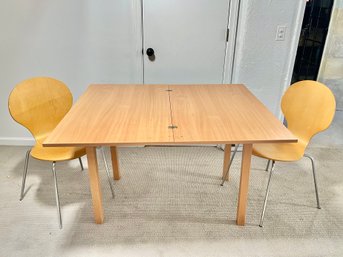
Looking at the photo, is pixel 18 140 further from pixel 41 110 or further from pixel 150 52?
pixel 150 52

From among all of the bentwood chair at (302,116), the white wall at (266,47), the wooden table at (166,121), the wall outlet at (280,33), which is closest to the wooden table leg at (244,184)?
the wooden table at (166,121)

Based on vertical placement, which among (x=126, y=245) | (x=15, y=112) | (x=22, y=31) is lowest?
(x=126, y=245)

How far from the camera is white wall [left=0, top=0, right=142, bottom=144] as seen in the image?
2359mm

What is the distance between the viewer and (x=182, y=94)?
2.01 m

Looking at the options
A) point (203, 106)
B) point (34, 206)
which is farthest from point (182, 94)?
point (34, 206)

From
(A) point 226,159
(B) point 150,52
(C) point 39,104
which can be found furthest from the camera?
(B) point 150,52

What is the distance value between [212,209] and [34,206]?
1.23 meters

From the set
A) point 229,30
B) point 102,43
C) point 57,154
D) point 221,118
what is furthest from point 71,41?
point 221,118

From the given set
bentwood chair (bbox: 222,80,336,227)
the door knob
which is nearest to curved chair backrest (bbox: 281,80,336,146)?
bentwood chair (bbox: 222,80,336,227)

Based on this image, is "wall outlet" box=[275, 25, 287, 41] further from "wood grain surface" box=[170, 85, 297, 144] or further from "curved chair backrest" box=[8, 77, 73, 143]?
"curved chair backrest" box=[8, 77, 73, 143]

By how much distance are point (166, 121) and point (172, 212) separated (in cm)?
72

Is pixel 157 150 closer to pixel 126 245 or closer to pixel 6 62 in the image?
pixel 126 245

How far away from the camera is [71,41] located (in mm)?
2457

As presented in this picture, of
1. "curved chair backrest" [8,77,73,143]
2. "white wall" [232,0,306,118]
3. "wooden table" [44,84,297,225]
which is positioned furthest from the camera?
"white wall" [232,0,306,118]
